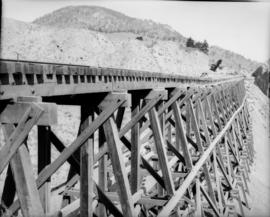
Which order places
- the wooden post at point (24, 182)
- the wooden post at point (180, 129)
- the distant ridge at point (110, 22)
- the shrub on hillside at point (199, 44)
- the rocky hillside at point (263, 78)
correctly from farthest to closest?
the distant ridge at point (110, 22), the shrub on hillside at point (199, 44), the rocky hillside at point (263, 78), the wooden post at point (180, 129), the wooden post at point (24, 182)

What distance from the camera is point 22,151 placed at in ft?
9.98

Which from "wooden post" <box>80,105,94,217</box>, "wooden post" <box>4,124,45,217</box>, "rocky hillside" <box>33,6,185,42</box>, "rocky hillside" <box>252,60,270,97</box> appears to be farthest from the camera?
"rocky hillside" <box>33,6,185,42</box>

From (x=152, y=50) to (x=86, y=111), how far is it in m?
36.5

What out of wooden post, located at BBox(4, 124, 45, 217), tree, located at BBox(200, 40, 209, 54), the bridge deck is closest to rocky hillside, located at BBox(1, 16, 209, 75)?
tree, located at BBox(200, 40, 209, 54)

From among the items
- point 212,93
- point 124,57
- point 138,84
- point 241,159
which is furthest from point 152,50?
point 138,84

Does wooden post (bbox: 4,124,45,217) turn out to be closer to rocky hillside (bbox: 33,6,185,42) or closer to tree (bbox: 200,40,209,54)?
tree (bbox: 200,40,209,54)

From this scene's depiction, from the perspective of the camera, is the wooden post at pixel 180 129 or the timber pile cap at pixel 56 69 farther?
the wooden post at pixel 180 129

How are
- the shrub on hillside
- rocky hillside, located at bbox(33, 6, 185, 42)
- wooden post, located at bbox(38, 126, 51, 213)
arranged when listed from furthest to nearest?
1. rocky hillside, located at bbox(33, 6, 185, 42)
2. the shrub on hillside
3. wooden post, located at bbox(38, 126, 51, 213)

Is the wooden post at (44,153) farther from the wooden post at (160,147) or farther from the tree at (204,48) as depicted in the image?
the tree at (204,48)

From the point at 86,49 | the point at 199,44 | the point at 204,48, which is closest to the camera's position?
the point at 86,49

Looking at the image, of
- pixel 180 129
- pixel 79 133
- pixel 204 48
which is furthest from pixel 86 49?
pixel 204 48

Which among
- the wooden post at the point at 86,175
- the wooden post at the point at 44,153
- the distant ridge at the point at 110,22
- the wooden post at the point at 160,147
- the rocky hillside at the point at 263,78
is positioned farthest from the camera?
the distant ridge at the point at 110,22

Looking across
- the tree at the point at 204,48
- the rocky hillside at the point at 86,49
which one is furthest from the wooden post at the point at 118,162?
the tree at the point at 204,48

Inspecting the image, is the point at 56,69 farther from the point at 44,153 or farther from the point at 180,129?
the point at 180,129
